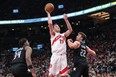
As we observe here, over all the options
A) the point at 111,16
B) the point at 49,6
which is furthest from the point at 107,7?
the point at 49,6

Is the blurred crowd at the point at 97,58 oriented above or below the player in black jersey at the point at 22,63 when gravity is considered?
below

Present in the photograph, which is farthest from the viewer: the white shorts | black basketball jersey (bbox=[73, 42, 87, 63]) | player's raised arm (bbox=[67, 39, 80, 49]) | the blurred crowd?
the blurred crowd

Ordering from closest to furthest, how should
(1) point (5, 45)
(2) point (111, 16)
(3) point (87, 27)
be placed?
(2) point (111, 16), (3) point (87, 27), (1) point (5, 45)

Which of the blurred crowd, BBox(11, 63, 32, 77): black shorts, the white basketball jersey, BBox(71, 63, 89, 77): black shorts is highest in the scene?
the white basketball jersey

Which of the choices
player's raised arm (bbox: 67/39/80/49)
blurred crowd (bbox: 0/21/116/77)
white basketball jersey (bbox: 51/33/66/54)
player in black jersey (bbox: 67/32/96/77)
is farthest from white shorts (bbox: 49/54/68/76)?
blurred crowd (bbox: 0/21/116/77)

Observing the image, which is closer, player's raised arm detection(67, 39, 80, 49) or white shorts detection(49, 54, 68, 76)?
player's raised arm detection(67, 39, 80, 49)

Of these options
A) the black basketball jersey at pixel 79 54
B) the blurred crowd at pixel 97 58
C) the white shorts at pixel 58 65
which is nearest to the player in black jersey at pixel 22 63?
the white shorts at pixel 58 65

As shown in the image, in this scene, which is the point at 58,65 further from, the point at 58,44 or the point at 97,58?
the point at 97,58

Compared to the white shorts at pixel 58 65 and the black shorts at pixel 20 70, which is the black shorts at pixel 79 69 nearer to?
the white shorts at pixel 58 65

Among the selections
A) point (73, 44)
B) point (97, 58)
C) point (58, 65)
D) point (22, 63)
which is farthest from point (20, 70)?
point (97, 58)

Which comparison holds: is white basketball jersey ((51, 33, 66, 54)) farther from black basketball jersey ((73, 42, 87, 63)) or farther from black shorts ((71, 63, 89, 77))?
black shorts ((71, 63, 89, 77))

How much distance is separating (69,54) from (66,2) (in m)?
9.09

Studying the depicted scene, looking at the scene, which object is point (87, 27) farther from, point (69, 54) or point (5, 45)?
point (5, 45)

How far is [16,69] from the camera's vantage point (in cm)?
853
